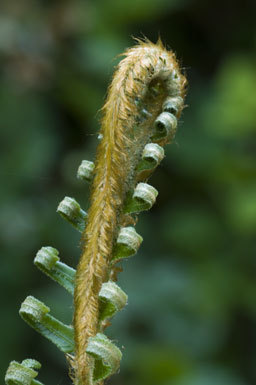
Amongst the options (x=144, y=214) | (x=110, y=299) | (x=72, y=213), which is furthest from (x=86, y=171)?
(x=144, y=214)

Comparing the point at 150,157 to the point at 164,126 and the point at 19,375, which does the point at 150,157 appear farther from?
the point at 19,375

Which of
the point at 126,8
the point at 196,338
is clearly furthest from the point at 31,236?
the point at 126,8

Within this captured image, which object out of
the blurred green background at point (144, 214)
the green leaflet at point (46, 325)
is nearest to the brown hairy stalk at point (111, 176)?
the green leaflet at point (46, 325)

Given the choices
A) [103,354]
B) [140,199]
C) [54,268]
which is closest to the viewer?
[103,354]

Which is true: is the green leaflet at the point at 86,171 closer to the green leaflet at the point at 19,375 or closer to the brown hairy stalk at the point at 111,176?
the brown hairy stalk at the point at 111,176

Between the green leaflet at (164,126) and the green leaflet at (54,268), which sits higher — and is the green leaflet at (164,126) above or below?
above

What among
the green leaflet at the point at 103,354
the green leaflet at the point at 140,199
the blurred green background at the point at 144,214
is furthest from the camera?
the blurred green background at the point at 144,214

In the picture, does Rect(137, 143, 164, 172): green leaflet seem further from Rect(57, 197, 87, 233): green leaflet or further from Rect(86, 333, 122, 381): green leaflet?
Rect(86, 333, 122, 381): green leaflet
